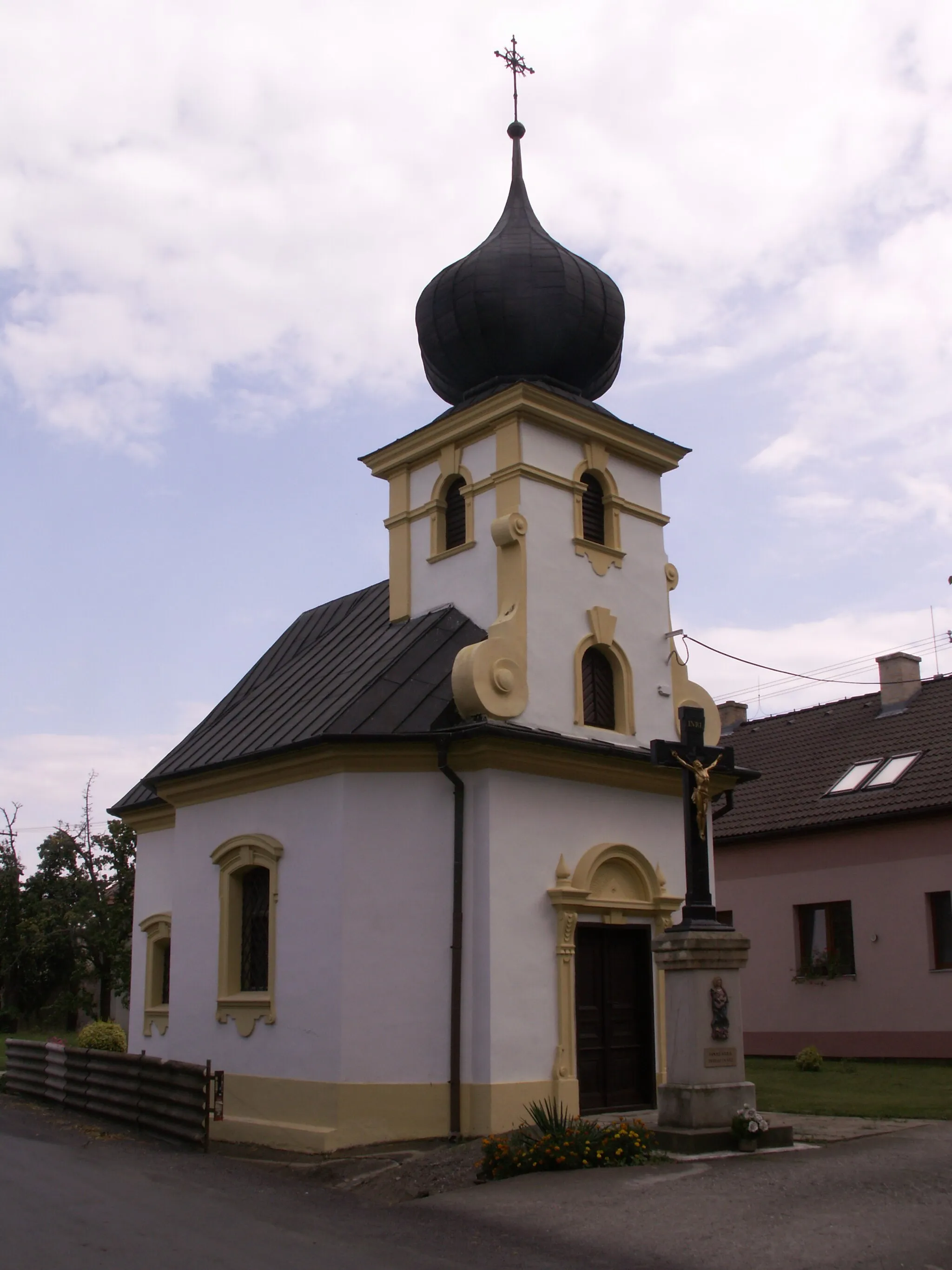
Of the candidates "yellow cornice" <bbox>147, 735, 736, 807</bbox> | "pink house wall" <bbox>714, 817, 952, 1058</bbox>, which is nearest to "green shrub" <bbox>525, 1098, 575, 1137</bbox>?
"yellow cornice" <bbox>147, 735, 736, 807</bbox>

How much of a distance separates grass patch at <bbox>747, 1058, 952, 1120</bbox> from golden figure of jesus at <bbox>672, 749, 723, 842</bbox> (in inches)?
154

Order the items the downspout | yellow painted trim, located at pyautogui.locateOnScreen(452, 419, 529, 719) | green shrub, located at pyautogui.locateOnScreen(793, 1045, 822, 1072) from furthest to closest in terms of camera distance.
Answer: green shrub, located at pyautogui.locateOnScreen(793, 1045, 822, 1072), yellow painted trim, located at pyautogui.locateOnScreen(452, 419, 529, 719), the downspout

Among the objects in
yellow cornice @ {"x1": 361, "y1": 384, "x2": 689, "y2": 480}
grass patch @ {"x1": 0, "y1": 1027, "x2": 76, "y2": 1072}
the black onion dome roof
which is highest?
the black onion dome roof

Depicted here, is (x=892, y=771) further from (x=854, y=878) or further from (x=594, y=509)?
(x=594, y=509)

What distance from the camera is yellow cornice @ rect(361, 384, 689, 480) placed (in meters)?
16.0

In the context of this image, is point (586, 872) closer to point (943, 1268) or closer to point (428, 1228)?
point (428, 1228)

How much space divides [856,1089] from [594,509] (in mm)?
8610

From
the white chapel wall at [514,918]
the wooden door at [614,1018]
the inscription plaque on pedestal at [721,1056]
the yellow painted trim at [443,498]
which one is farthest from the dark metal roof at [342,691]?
the inscription plaque on pedestal at [721,1056]

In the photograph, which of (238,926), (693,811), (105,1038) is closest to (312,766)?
(238,926)

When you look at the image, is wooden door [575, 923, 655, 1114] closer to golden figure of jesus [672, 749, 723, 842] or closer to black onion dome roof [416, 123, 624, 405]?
golden figure of jesus [672, 749, 723, 842]

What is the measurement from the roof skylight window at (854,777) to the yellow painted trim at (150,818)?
12197 millimetres

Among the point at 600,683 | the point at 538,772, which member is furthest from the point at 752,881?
the point at 538,772

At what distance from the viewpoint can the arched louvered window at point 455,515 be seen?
1691cm

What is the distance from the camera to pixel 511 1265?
8242 mm
